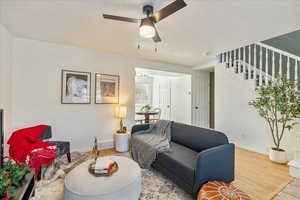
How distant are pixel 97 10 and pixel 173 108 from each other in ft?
15.0

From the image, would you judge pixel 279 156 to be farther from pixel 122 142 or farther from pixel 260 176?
pixel 122 142

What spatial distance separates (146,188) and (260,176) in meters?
1.92

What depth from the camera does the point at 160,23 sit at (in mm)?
2305

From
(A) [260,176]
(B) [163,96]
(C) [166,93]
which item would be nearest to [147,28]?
(A) [260,176]

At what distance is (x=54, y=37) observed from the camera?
278 centimetres

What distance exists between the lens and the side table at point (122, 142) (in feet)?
10.8

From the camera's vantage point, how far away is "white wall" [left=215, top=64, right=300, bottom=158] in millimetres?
3279

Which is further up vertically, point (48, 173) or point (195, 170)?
point (195, 170)

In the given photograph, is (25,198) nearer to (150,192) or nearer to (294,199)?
(150,192)

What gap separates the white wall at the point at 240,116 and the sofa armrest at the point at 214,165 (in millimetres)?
2053

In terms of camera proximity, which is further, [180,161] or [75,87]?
[75,87]

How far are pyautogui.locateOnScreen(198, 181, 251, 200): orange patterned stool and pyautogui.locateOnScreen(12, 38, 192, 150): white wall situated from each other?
8.97 ft

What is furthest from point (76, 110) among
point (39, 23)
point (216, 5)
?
point (216, 5)

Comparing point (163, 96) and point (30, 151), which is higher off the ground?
point (163, 96)
